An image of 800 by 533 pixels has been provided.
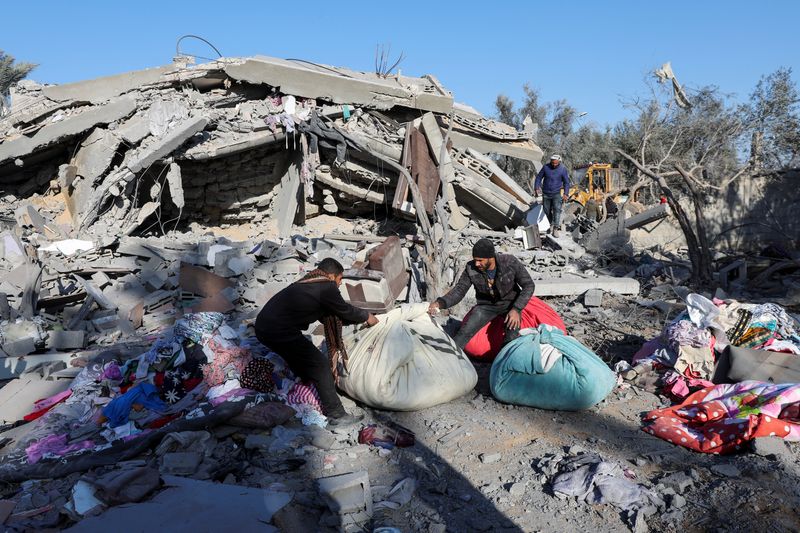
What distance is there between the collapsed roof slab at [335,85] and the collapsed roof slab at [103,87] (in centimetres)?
121

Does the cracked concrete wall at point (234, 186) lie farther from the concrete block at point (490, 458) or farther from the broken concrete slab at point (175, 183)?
the concrete block at point (490, 458)

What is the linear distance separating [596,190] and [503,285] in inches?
655

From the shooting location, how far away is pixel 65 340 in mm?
5980

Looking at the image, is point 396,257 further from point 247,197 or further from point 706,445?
point 706,445

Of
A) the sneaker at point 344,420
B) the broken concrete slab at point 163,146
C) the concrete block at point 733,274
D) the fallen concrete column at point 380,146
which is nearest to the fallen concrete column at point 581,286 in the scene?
the concrete block at point 733,274

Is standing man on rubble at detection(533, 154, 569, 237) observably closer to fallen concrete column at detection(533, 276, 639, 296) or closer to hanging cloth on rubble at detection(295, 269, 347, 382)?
fallen concrete column at detection(533, 276, 639, 296)

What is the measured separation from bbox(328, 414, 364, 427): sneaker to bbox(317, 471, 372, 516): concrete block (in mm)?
1041

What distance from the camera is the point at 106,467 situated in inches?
131

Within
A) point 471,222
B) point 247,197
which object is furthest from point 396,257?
point 247,197

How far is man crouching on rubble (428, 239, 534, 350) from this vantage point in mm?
4703

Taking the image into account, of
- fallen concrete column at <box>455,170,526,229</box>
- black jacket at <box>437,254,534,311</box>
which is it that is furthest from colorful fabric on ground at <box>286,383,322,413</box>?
fallen concrete column at <box>455,170,526,229</box>

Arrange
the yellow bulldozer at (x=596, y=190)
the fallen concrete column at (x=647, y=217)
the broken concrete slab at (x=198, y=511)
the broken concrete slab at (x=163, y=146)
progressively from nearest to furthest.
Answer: the broken concrete slab at (x=198, y=511) → the broken concrete slab at (x=163, y=146) → the fallen concrete column at (x=647, y=217) → the yellow bulldozer at (x=596, y=190)

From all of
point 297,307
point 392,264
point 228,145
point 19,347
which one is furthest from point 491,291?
point 228,145

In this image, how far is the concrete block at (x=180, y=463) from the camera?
316 cm
